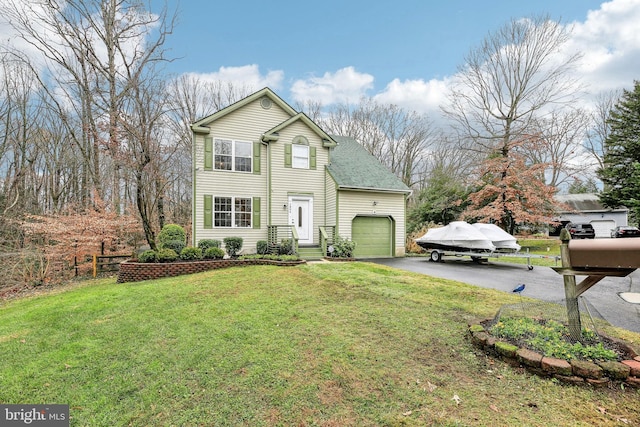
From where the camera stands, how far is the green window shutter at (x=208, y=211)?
41.0 ft

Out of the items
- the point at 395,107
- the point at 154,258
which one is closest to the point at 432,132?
the point at 395,107

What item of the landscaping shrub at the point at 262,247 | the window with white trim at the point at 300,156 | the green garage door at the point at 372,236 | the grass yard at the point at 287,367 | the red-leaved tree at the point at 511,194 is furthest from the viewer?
the red-leaved tree at the point at 511,194

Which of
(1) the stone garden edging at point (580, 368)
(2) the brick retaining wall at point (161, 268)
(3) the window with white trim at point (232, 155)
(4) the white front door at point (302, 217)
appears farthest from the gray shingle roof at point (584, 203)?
(1) the stone garden edging at point (580, 368)

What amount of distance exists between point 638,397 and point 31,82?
81.5 ft

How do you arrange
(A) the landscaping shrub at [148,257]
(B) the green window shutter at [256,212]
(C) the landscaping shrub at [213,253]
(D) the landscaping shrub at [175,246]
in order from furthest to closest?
(B) the green window shutter at [256,212]
(D) the landscaping shrub at [175,246]
(C) the landscaping shrub at [213,253]
(A) the landscaping shrub at [148,257]

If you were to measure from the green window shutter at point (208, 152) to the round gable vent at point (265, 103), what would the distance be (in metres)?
2.97

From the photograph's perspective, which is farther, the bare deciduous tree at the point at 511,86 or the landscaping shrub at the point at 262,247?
the bare deciduous tree at the point at 511,86

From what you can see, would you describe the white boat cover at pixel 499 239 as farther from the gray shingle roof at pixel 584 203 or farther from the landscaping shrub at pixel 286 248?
the gray shingle roof at pixel 584 203

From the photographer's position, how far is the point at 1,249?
1330 centimetres

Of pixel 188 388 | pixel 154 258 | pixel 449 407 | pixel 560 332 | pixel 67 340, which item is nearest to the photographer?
pixel 449 407

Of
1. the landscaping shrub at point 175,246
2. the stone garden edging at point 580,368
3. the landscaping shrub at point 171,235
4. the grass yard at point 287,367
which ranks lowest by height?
the grass yard at point 287,367

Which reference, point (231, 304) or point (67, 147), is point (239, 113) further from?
point (67, 147)

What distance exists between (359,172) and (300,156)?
10.7 feet

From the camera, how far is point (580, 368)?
290 cm
